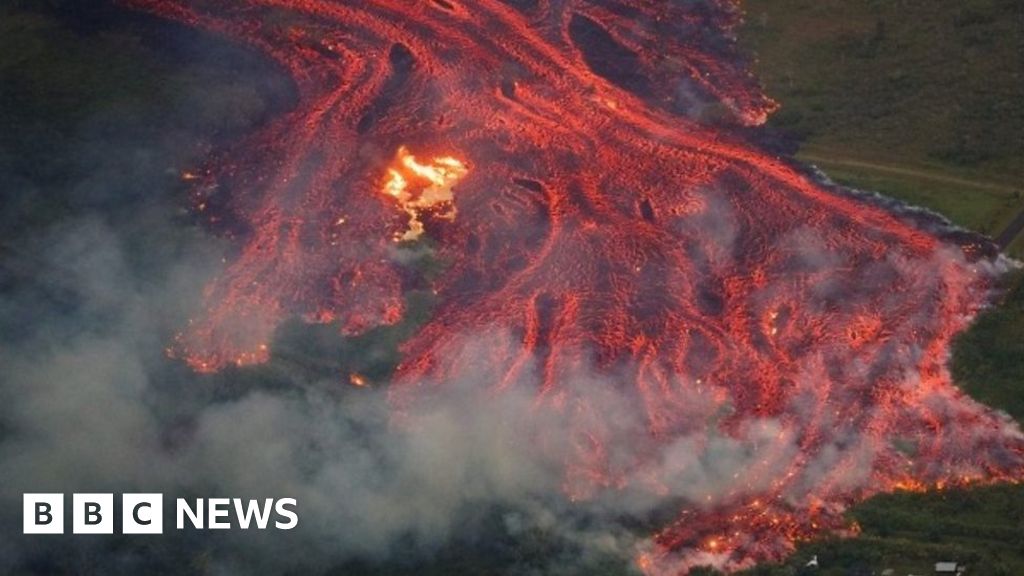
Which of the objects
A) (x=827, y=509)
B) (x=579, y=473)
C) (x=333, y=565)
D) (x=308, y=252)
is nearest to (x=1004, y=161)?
(x=827, y=509)

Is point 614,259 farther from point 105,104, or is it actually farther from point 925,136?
point 105,104

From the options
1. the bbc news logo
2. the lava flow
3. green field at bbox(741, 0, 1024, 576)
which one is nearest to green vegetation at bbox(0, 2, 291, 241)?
the lava flow

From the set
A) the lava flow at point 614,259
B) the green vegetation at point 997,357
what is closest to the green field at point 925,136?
the green vegetation at point 997,357

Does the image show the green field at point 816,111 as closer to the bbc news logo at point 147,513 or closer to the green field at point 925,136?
the green field at point 925,136

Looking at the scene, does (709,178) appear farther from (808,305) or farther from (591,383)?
(591,383)

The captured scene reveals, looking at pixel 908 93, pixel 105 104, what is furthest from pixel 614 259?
pixel 105 104
